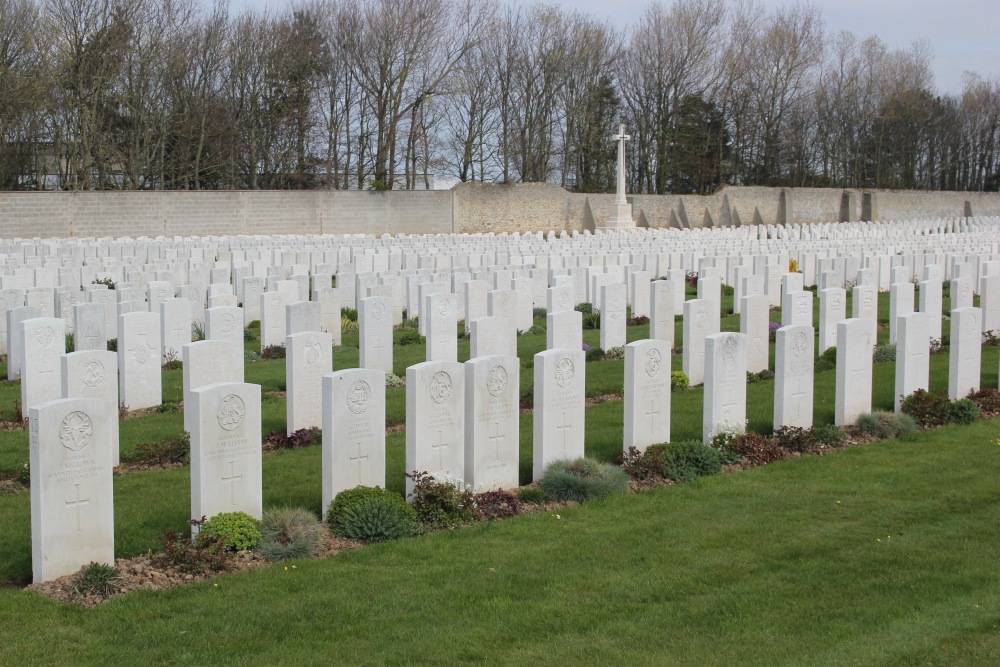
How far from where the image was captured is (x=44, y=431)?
19.9 ft

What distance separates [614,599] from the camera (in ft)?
19.2

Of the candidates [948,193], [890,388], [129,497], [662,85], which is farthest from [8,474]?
[948,193]

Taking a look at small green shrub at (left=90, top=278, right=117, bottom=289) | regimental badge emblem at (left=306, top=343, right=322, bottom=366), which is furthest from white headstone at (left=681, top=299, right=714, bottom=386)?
small green shrub at (left=90, top=278, right=117, bottom=289)

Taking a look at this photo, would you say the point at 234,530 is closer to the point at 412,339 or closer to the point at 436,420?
the point at 436,420

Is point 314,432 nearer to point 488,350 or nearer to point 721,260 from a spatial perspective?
point 488,350

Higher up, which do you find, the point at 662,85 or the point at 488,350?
the point at 662,85

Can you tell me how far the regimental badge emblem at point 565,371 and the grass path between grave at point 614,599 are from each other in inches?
42.3

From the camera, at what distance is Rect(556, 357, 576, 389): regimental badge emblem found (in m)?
8.38

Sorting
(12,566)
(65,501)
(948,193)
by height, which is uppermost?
(948,193)

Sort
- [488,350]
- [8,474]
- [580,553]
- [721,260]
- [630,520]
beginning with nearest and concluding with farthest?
[580,553] → [630,520] → [8,474] → [488,350] → [721,260]

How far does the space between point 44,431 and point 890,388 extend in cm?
869

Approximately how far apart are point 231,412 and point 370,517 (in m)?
1.07

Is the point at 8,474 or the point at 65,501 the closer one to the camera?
the point at 65,501

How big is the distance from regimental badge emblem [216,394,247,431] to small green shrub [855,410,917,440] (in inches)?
223
